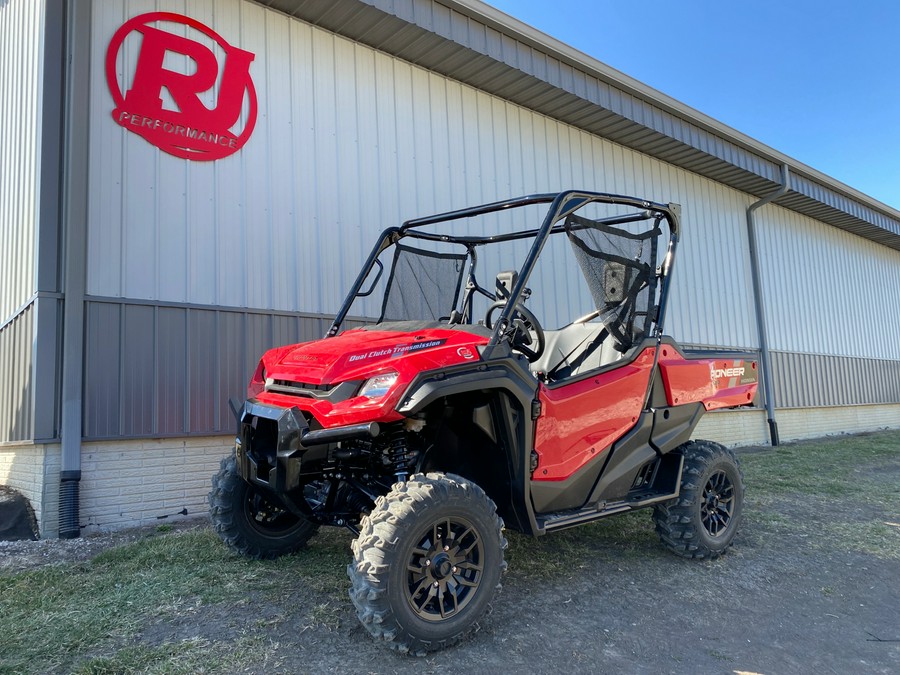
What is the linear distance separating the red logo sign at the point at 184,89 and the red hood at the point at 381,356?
3.58 metres

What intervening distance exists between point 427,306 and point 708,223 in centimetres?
888

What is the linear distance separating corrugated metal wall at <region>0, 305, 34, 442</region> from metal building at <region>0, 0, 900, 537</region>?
0.13ft

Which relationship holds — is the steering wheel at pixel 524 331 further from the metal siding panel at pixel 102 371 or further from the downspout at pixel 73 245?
the downspout at pixel 73 245

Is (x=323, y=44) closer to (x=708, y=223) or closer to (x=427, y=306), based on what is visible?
(x=427, y=306)

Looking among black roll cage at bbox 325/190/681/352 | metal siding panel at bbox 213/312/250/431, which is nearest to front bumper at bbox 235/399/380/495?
black roll cage at bbox 325/190/681/352

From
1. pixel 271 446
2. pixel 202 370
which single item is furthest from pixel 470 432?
pixel 202 370

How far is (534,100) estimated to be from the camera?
9.05 meters

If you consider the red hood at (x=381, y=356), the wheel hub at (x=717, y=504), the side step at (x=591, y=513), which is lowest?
the wheel hub at (x=717, y=504)

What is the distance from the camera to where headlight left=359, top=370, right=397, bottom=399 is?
9.81 ft

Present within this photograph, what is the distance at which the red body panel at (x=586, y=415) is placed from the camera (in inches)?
140

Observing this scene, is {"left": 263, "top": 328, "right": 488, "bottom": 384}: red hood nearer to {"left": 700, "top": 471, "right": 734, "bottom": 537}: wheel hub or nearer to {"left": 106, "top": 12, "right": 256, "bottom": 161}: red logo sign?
{"left": 700, "top": 471, "right": 734, "bottom": 537}: wheel hub

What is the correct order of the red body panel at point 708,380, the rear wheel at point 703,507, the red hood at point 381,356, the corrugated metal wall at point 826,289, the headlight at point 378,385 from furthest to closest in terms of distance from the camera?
the corrugated metal wall at point 826,289, the red body panel at point 708,380, the rear wheel at point 703,507, the red hood at point 381,356, the headlight at point 378,385

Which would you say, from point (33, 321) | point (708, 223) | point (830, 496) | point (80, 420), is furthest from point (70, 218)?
point (708, 223)

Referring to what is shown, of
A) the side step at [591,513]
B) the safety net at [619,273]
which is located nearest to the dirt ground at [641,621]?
the side step at [591,513]
